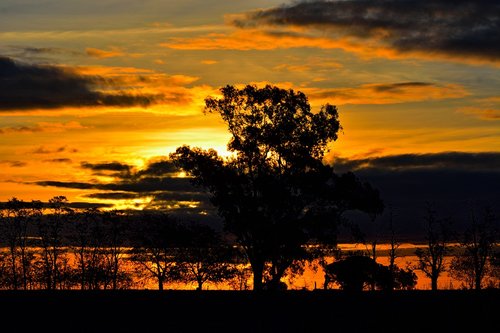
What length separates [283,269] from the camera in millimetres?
68000

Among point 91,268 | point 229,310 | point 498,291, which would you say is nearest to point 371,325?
point 229,310

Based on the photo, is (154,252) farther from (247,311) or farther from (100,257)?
(247,311)

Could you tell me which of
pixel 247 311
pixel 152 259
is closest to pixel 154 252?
pixel 152 259

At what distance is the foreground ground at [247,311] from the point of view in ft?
122

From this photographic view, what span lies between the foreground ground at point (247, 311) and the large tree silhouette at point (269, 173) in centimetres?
1841

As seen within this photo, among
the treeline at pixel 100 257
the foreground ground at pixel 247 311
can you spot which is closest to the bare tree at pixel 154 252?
the treeline at pixel 100 257

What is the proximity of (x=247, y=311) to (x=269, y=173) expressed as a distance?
26129 mm

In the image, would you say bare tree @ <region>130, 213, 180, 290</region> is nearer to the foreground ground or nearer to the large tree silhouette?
the large tree silhouette

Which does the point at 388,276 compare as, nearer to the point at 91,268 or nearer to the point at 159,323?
the point at 91,268

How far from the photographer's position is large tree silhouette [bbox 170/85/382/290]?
66125 millimetres

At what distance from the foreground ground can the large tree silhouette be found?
60.4ft

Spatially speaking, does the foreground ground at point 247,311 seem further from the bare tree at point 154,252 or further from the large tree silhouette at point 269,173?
the bare tree at point 154,252

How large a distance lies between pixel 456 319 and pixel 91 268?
7895 cm

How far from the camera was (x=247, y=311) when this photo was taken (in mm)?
42000
